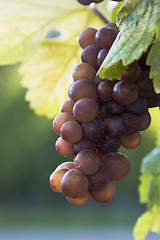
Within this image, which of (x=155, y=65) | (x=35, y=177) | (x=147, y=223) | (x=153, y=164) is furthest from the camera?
(x=35, y=177)

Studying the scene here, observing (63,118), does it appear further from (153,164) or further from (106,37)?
(153,164)

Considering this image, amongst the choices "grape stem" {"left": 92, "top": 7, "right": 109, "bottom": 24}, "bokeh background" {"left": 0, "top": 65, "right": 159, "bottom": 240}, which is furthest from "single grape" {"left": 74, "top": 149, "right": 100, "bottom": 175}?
"bokeh background" {"left": 0, "top": 65, "right": 159, "bottom": 240}

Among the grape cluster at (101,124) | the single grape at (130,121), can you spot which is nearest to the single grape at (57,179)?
the grape cluster at (101,124)

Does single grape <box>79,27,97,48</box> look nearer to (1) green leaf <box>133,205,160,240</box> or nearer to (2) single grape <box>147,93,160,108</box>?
(2) single grape <box>147,93,160,108</box>

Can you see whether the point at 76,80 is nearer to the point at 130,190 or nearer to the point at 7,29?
the point at 7,29

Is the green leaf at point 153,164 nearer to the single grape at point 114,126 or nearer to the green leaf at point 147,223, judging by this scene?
the green leaf at point 147,223

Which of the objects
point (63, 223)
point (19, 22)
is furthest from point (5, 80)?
point (19, 22)

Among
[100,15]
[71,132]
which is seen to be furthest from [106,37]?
[100,15]
